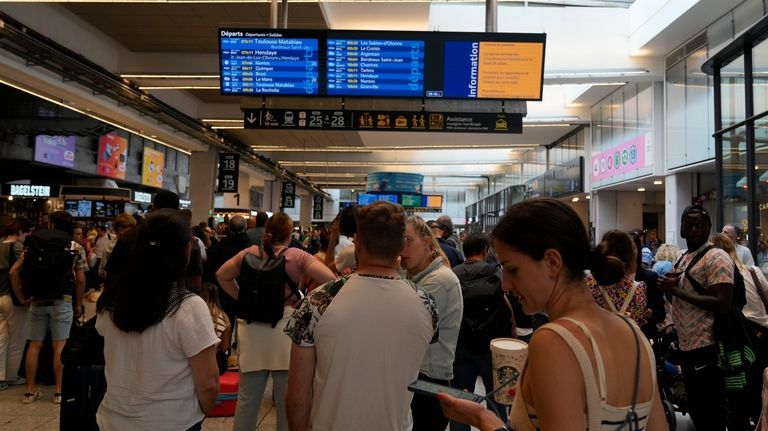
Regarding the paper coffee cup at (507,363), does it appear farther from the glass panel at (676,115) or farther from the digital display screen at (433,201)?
the digital display screen at (433,201)

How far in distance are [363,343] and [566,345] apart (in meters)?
0.84

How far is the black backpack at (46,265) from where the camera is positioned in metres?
4.36

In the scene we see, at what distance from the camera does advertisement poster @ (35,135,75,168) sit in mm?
16500

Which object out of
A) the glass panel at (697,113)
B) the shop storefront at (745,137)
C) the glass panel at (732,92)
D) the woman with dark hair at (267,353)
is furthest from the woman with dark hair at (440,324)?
the glass panel at (697,113)

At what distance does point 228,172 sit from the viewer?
14672 millimetres

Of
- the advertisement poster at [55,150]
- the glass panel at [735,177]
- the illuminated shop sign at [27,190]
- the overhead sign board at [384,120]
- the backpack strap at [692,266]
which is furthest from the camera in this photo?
the advertisement poster at [55,150]

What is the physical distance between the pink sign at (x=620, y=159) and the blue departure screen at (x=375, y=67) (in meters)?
8.48

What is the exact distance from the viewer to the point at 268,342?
2953 millimetres

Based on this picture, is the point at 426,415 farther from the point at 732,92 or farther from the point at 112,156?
the point at 112,156

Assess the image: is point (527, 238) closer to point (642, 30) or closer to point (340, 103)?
point (340, 103)

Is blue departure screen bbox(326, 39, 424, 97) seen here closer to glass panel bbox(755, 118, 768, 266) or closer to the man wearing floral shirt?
the man wearing floral shirt

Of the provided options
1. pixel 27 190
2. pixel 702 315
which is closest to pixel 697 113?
pixel 702 315

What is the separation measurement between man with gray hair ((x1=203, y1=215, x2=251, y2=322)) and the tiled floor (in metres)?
1.31

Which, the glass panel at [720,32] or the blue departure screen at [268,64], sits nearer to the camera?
the blue departure screen at [268,64]
